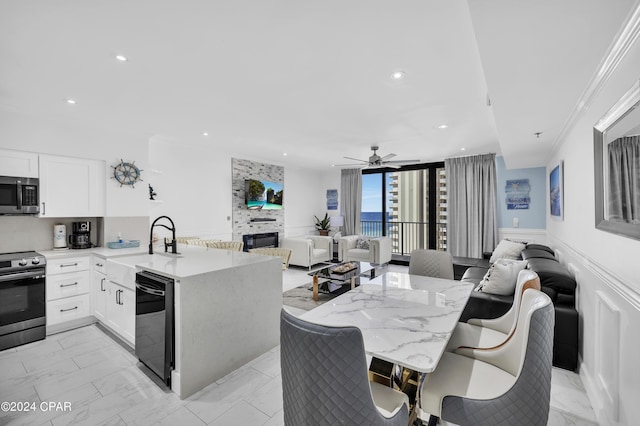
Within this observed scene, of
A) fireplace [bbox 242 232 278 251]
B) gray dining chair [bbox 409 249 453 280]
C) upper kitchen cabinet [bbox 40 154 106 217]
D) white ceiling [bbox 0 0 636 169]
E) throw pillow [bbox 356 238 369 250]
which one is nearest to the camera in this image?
white ceiling [bbox 0 0 636 169]

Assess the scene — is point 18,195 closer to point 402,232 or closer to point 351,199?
point 351,199

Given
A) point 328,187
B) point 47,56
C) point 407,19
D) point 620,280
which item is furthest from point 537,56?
point 328,187

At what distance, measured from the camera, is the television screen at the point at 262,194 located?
5.82 meters

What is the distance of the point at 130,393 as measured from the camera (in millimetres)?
2045

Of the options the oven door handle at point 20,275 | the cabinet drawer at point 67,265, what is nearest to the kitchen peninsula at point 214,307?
the cabinet drawer at point 67,265

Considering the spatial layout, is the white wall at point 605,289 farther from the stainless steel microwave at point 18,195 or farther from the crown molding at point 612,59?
the stainless steel microwave at point 18,195

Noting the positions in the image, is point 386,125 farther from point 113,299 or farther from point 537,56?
point 113,299

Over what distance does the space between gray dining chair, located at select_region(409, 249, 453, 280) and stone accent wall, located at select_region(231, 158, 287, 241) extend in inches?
154

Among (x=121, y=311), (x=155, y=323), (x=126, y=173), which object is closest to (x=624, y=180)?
(x=155, y=323)

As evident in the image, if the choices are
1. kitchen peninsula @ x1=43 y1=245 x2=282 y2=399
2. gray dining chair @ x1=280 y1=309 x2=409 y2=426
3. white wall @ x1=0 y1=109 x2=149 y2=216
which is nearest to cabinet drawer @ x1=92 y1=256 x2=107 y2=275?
kitchen peninsula @ x1=43 y1=245 x2=282 y2=399

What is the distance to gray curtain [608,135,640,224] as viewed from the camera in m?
1.27

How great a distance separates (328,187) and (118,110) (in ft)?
18.7

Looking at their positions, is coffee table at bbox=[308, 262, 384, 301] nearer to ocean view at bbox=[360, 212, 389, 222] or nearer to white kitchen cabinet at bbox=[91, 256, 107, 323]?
white kitchen cabinet at bbox=[91, 256, 107, 323]

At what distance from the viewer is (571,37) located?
137 cm
